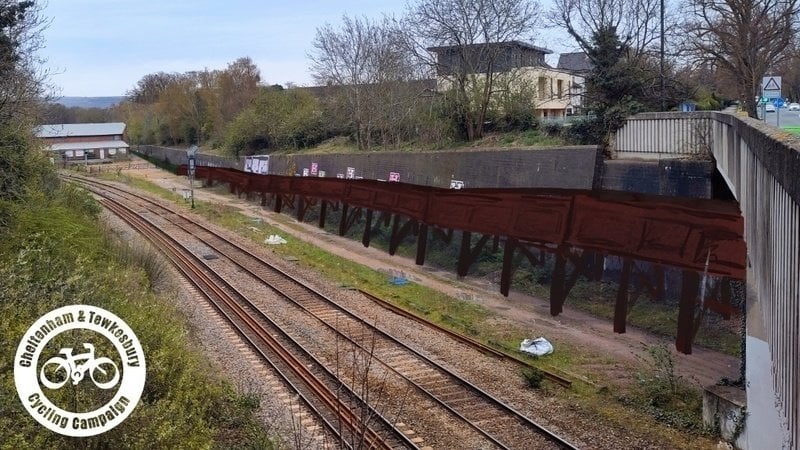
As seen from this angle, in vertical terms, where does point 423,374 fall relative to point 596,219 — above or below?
below

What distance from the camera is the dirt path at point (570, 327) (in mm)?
13281

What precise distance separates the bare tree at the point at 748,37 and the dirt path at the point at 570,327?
9537mm

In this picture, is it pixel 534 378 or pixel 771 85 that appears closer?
pixel 534 378

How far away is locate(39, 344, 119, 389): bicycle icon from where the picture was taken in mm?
6980

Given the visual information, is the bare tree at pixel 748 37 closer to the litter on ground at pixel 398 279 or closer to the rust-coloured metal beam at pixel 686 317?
the rust-coloured metal beam at pixel 686 317

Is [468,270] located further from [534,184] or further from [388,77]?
[388,77]

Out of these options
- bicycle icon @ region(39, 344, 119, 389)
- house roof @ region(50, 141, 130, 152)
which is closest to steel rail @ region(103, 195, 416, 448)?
bicycle icon @ region(39, 344, 119, 389)

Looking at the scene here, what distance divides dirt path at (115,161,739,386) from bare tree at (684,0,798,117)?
9537 mm

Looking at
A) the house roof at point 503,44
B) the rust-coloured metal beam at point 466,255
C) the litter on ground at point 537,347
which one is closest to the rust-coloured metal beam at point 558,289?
the litter on ground at point 537,347

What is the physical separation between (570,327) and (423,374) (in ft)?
16.3

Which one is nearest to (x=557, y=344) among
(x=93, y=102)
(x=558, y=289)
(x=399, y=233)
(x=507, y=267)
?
(x=558, y=289)

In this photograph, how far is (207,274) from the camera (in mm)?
22094

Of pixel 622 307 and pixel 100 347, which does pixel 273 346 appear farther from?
pixel 622 307

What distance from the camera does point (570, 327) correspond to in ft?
54.0
